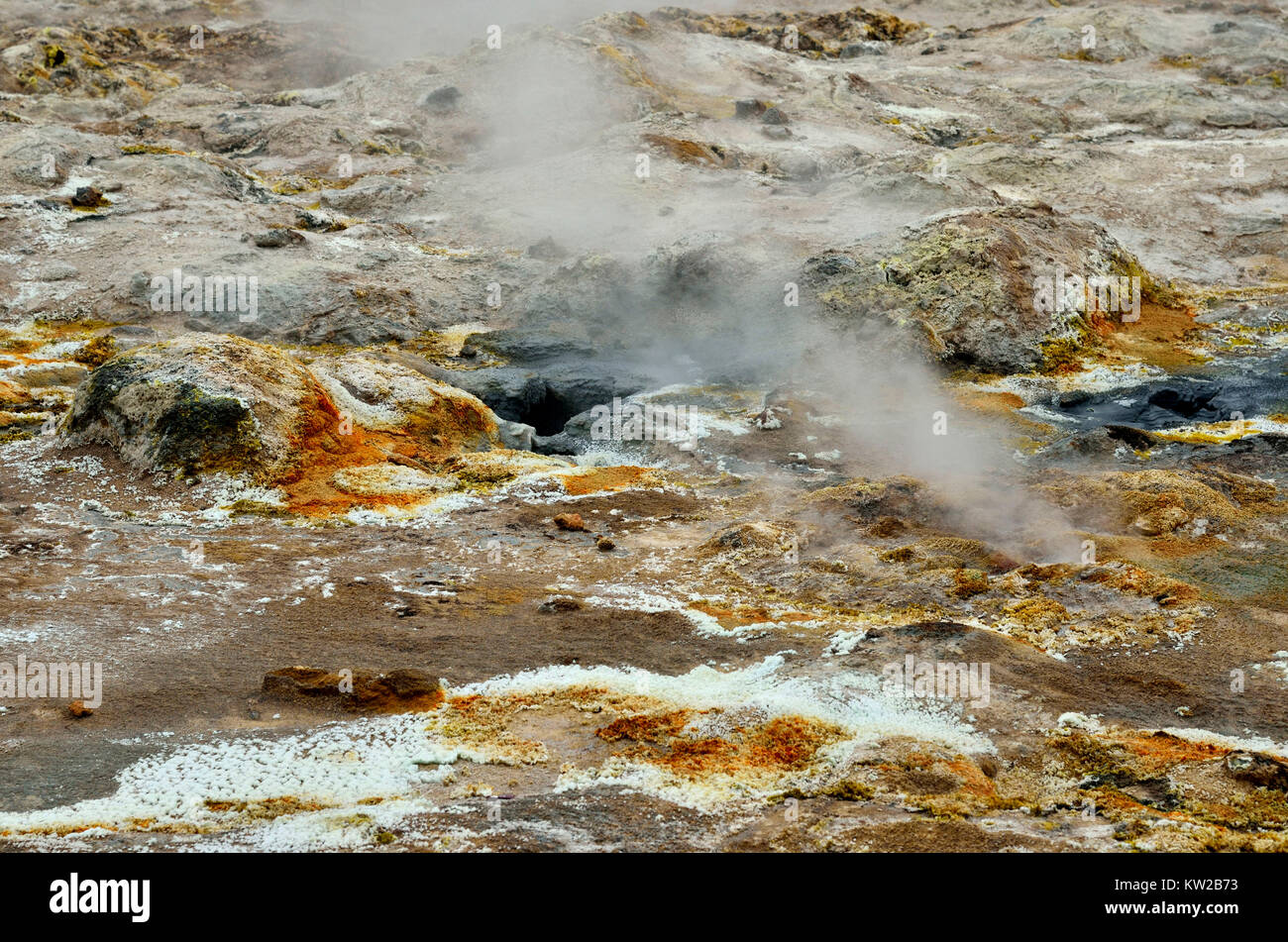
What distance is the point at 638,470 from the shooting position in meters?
13.0

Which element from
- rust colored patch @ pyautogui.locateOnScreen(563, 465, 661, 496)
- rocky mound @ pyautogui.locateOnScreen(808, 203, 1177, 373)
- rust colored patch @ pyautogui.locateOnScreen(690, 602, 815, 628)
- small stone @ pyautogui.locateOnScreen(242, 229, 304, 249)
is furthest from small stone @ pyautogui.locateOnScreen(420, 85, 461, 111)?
rust colored patch @ pyautogui.locateOnScreen(690, 602, 815, 628)

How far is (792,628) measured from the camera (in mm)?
7961

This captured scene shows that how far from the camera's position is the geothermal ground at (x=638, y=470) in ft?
18.7

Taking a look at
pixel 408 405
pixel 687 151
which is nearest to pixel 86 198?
pixel 408 405

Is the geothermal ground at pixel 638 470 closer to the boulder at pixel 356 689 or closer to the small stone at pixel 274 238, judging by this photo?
the boulder at pixel 356 689

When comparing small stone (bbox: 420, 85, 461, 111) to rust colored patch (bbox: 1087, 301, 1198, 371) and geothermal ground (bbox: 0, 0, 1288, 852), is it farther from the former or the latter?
rust colored patch (bbox: 1087, 301, 1198, 371)

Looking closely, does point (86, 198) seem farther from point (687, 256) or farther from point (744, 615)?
point (744, 615)

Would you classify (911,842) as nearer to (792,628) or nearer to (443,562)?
(792,628)

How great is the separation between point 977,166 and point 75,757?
23328mm

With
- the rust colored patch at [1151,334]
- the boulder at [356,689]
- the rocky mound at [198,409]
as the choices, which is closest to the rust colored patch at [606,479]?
the rocky mound at [198,409]

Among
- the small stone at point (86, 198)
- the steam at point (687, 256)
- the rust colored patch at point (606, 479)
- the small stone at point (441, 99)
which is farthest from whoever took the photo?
the small stone at point (441, 99)

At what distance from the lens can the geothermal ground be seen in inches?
224

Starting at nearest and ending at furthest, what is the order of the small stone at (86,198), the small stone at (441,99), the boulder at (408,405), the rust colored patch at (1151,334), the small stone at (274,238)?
the boulder at (408,405), the rust colored patch at (1151,334), the small stone at (274,238), the small stone at (86,198), the small stone at (441,99)

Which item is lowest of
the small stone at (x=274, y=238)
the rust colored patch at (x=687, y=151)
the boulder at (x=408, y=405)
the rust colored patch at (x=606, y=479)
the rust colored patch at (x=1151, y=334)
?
the rust colored patch at (x=606, y=479)
